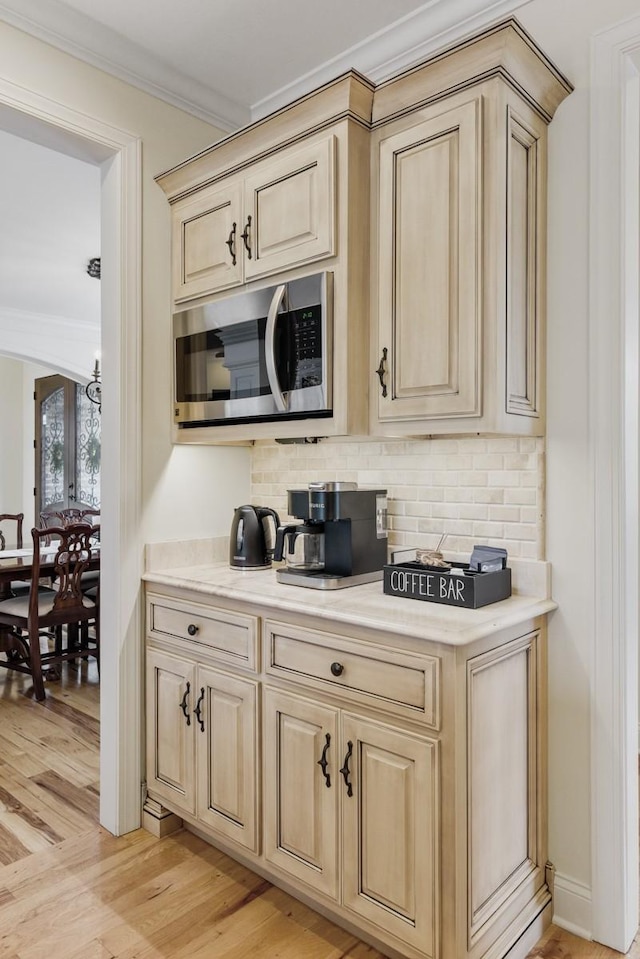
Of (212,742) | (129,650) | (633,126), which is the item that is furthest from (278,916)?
(633,126)

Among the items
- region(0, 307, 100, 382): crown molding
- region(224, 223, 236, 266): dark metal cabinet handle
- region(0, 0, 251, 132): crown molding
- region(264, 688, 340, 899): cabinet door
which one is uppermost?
region(0, 0, 251, 132): crown molding

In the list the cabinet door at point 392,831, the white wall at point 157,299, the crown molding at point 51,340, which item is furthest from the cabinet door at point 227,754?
the crown molding at point 51,340

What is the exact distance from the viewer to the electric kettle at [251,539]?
2.47 meters

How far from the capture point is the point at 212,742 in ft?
7.00

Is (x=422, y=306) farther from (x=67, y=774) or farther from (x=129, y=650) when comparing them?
(x=67, y=774)

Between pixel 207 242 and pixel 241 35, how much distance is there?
0.72 m

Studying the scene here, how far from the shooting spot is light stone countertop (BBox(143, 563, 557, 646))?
1580mm

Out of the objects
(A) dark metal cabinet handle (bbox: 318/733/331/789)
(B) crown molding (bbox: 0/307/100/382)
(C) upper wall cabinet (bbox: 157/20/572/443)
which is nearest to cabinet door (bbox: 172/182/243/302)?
(C) upper wall cabinet (bbox: 157/20/572/443)

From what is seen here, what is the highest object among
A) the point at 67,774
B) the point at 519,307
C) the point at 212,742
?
the point at 519,307

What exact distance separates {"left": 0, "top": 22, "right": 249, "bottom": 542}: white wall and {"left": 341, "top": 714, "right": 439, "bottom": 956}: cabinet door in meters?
1.16

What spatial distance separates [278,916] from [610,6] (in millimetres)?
2766

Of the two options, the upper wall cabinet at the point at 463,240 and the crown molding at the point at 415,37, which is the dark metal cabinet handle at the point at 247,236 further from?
the crown molding at the point at 415,37

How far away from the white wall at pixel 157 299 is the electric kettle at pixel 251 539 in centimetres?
22

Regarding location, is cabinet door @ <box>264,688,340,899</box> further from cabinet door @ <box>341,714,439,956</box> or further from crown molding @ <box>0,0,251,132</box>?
crown molding @ <box>0,0,251,132</box>
